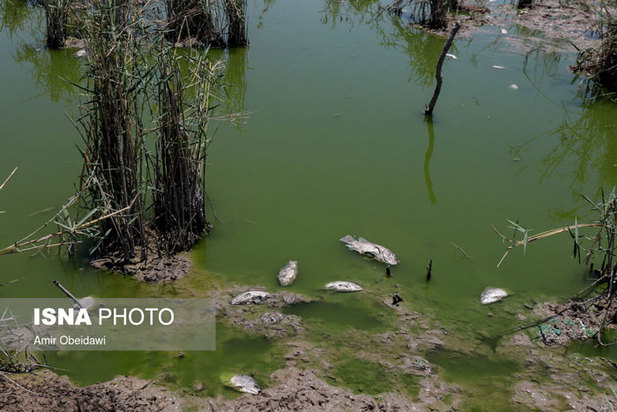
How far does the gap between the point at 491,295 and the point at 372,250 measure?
70 cm

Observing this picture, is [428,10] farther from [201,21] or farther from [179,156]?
[179,156]

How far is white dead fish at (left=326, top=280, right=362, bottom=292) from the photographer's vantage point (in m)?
3.31

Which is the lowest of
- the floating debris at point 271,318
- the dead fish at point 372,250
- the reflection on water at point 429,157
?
the floating debris at point 271,318

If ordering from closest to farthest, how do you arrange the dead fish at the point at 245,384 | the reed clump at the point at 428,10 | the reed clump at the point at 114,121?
the dead fish at the point at 245,384, the reed clump at the point at 114,121, the reed clump at the point at 428,10

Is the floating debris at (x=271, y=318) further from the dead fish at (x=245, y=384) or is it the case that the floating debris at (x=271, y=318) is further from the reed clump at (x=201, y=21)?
the reed clump at (x=201, y=21)

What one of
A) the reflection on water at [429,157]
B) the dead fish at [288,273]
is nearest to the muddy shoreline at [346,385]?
the dead fish at [288,273]

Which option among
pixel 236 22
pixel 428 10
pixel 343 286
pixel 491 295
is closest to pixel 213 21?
pixel 236 22

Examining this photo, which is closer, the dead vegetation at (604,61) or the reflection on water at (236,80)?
the reflection on water at (236,80)

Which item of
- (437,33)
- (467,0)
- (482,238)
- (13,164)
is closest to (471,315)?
(482,238)

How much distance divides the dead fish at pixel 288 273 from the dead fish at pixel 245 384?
2.30ft

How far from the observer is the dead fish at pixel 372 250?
3.53 metres

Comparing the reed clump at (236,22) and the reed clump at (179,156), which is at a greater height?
the reed clump at (236,22)

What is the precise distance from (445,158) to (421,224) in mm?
886

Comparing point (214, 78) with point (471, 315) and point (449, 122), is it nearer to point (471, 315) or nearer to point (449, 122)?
point (471, 315)
